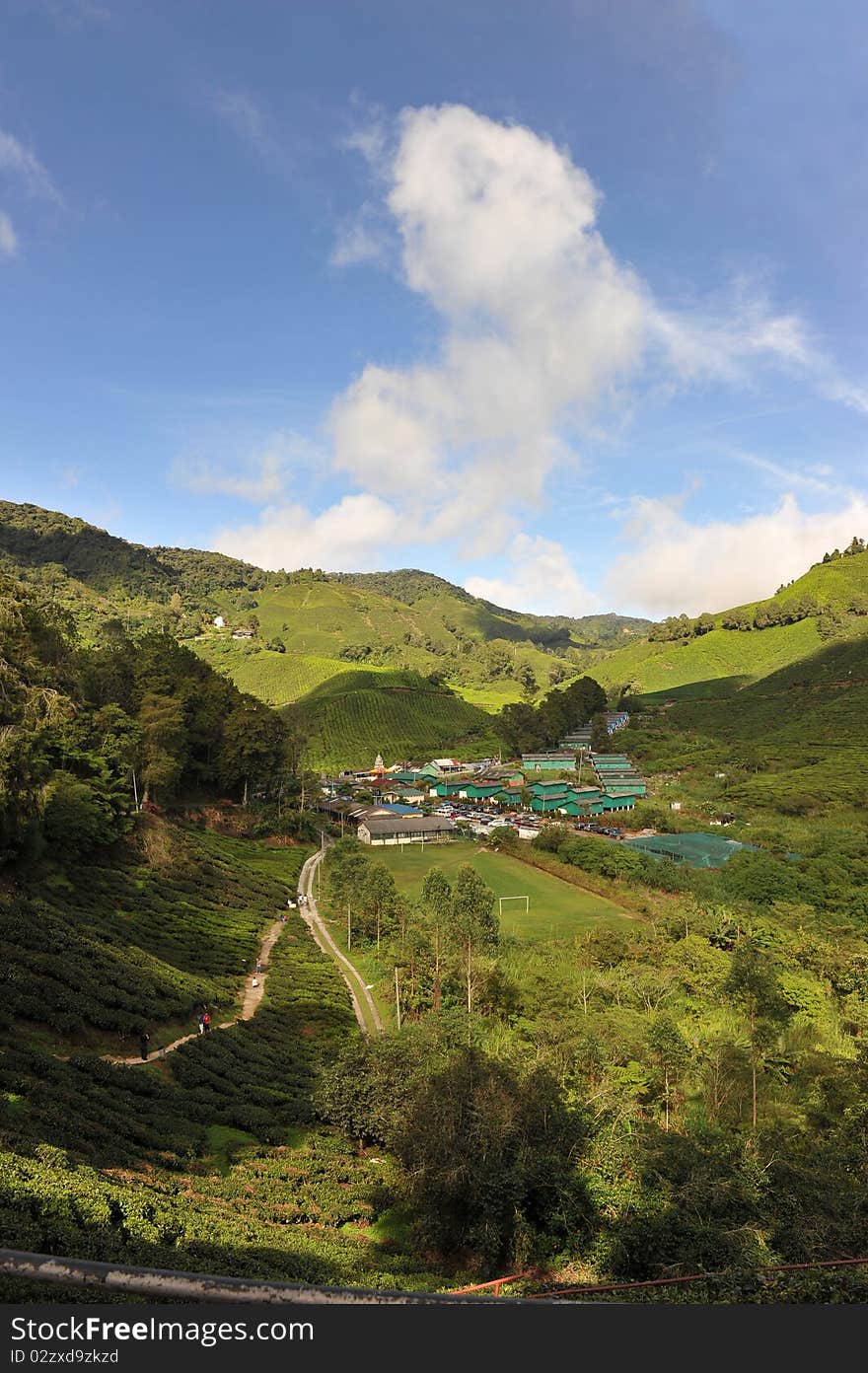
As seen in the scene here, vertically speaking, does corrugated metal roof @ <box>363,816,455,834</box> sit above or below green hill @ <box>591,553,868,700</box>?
below

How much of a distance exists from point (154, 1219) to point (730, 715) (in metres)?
117

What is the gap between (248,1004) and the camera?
28719 mm

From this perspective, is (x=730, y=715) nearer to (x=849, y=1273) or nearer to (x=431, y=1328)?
(x=849, y=1273)

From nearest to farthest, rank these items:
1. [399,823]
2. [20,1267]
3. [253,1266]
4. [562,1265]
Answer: [20,1267]
[253,1266]
[562,1265]
[399,823]

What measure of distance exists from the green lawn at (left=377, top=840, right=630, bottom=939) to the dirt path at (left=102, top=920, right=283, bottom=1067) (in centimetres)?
1123

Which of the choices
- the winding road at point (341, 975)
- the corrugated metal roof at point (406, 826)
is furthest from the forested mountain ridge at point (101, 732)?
the corrugated metal roof at point (406, 826)

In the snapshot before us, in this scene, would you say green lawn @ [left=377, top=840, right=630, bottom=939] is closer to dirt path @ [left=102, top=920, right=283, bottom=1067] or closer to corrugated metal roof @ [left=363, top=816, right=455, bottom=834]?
corrugated metal roof @ [left=363, top=816, right=455, bottom=834]

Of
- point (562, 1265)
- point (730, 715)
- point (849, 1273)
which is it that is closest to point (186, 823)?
point (562, 1265)

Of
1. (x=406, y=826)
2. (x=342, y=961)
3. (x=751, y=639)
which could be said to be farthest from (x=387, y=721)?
(x=342, y=961)

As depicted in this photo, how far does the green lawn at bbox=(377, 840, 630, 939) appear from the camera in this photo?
129 ft

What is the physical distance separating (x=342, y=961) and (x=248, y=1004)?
8.29 m

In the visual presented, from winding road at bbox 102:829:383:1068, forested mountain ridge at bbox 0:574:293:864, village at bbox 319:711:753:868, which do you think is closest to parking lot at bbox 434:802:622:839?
village at bbox 319:711:753:868

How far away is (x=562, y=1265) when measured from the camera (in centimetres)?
1308

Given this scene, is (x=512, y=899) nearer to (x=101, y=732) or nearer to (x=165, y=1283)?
(x=101, y=732)
